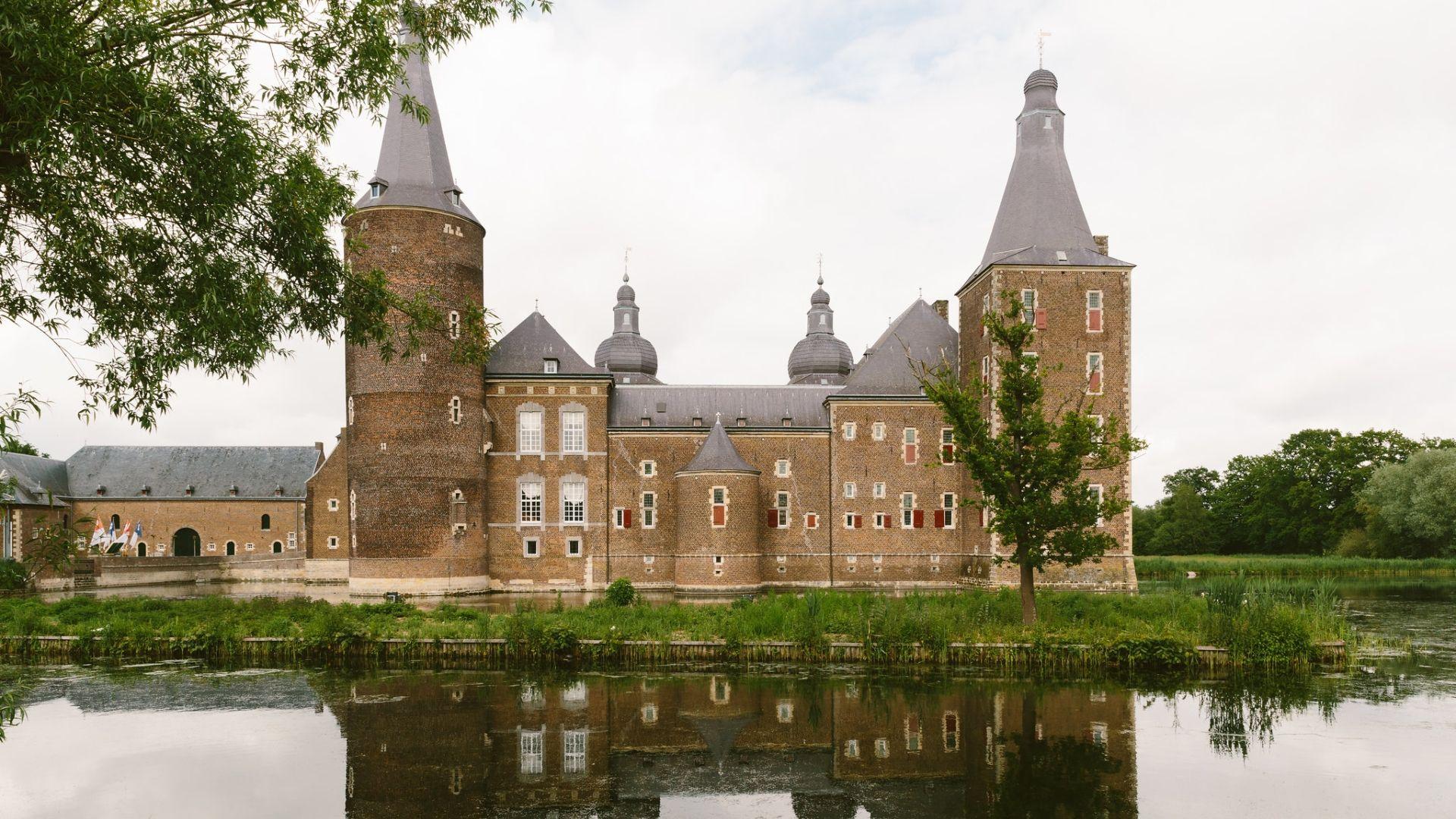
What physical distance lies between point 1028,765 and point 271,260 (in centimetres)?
981

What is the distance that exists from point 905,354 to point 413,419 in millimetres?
18817

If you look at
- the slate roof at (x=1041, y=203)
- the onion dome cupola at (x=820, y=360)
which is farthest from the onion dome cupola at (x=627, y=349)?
the slate roof at (x=1041, y=203)

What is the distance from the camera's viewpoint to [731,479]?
109ft

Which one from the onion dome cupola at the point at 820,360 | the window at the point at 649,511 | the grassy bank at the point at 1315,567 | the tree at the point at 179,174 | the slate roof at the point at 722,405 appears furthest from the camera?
the onion dome cupola at the point at 820,360

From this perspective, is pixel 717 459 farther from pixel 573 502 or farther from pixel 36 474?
pixel 36 474

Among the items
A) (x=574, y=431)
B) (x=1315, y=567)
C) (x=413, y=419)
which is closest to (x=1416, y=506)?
(x=1315, y=567)

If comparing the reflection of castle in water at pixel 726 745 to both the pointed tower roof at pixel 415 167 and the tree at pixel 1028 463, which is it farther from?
the pointed tower roof at pixel 415 167

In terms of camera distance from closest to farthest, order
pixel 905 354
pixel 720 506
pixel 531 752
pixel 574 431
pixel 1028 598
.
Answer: pixel 531 752 < pixel 1028 598 < pixel 720 506 < pixel 574 431 < pixel 905 354

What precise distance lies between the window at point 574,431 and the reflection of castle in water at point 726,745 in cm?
1913

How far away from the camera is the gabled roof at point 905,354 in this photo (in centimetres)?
3581

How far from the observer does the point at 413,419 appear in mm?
31797

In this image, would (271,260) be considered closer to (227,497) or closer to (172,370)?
(172,370)

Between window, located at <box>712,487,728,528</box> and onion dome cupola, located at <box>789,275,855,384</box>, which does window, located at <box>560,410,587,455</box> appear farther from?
onion dome cupola, located at <box>789,275,855,384</box>

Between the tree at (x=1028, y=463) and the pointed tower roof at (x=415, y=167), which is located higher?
the pointed tower roof at (x=415, y=167)
